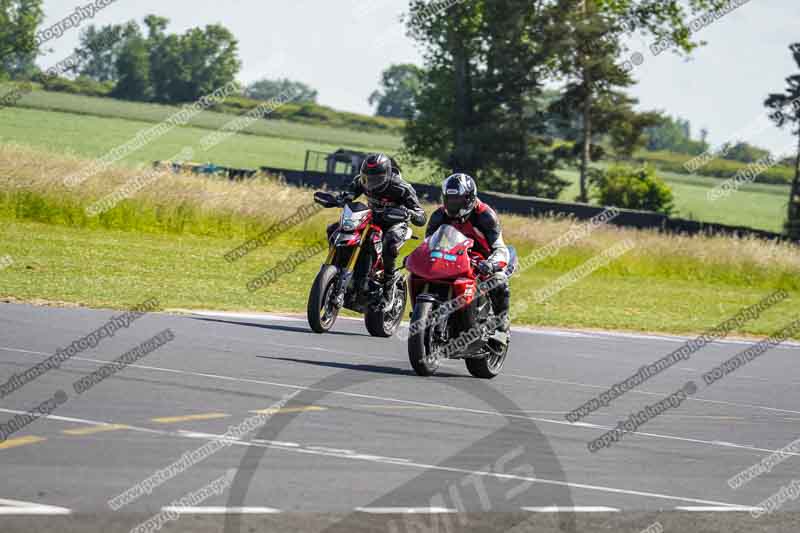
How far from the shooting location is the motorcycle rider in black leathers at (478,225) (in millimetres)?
12078

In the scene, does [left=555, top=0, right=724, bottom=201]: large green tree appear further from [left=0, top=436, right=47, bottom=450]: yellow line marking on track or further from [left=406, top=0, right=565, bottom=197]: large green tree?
[left=0, top=436, right=47, bottom=450]: yellow line marking on track

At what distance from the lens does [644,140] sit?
237ft

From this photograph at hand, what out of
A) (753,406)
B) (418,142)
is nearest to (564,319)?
(753,406)

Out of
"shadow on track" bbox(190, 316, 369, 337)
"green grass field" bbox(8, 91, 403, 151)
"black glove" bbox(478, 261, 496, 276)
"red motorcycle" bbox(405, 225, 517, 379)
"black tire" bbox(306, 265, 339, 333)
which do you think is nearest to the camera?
"red motorcycle" bbox(405, 225, 517, 379)

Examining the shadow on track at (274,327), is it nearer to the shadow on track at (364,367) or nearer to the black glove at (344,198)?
the black glove at (344,198)

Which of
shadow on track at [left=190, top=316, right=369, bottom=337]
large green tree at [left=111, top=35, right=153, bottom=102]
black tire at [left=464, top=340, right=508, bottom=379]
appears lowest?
shadow on track at [left=190, top=316, right=369, bottom=337]

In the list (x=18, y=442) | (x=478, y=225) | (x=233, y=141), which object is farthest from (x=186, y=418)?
(x=233, y=141)

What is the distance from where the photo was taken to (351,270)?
14.5 metres

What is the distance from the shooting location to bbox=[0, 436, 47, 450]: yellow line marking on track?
280 inches

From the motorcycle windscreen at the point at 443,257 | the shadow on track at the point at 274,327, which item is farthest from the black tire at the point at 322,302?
the motorcycle windscreen at the point at 443,257

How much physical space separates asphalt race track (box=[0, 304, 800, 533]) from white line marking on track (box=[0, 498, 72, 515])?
1 cm

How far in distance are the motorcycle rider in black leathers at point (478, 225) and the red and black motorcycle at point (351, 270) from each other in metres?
2.27

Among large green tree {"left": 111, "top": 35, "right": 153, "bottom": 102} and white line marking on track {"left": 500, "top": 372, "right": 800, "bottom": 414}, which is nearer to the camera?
white line marking on track {"left": 500, "top": 372, "right": 800, "bottom": 414}

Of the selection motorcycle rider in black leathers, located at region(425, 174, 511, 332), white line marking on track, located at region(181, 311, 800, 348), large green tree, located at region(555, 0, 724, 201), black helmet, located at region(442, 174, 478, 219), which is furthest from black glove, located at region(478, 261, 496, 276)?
large green tree, located at region(555, 0, 724, 201)
